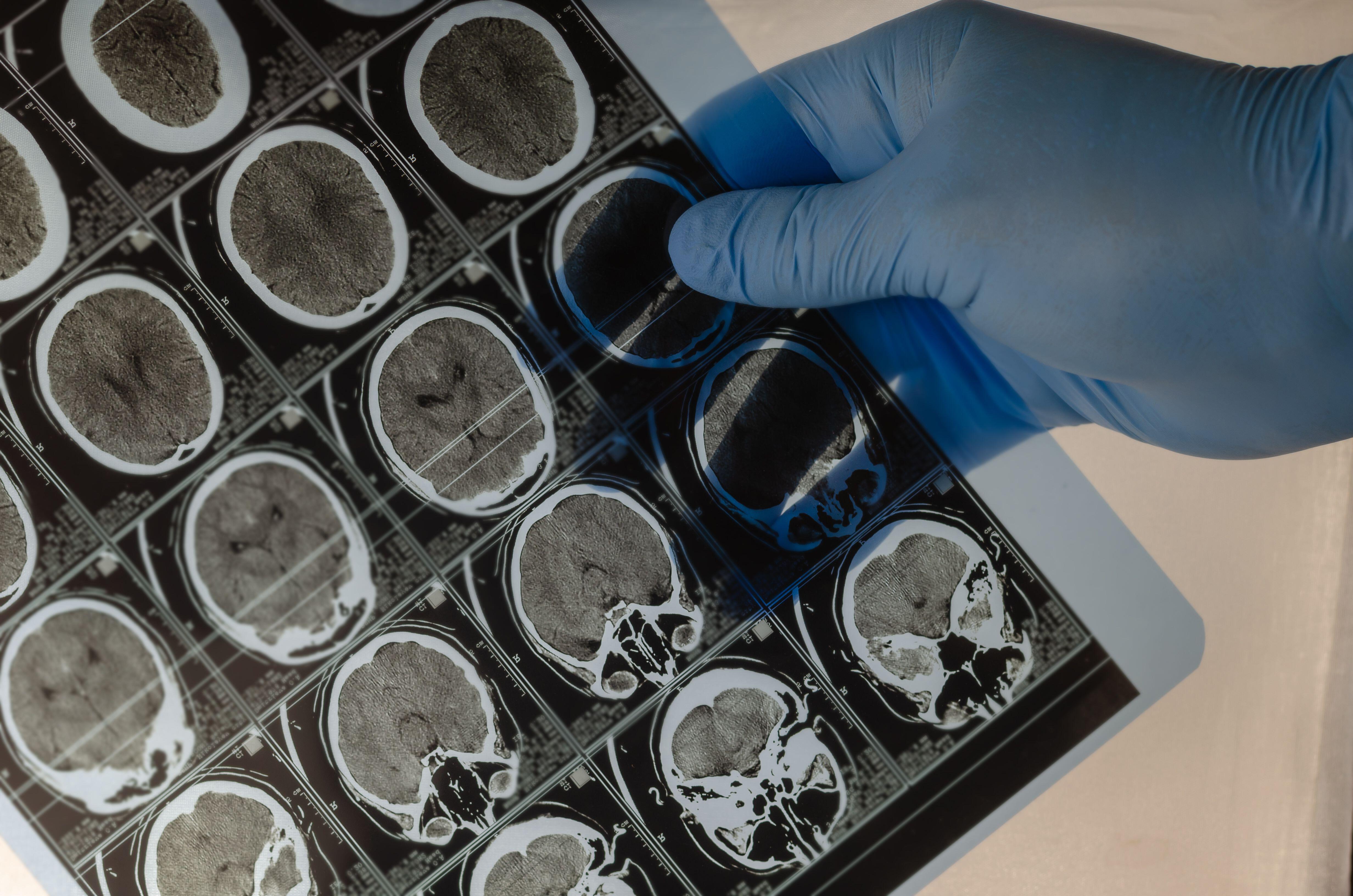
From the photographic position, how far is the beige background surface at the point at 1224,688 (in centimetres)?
120

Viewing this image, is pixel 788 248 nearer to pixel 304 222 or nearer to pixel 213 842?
pixel 304 222

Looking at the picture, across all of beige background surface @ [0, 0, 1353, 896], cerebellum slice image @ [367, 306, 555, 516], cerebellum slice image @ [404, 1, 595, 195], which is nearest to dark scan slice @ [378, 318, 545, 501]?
cerebellum slice image @ [367, 306, 555, 516]

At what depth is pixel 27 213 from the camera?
3.41ft

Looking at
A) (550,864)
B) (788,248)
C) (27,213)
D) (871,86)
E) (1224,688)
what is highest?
(27,213)

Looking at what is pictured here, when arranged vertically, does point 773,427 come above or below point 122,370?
below

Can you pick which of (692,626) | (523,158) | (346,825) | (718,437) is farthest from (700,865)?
(523,158)

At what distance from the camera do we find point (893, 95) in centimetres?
107

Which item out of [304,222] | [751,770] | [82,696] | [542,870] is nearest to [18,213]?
[304,222]

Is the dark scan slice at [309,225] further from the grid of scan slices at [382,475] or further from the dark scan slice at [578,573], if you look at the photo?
the dark scan slice at [578,573]

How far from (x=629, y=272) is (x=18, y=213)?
36.1 inches

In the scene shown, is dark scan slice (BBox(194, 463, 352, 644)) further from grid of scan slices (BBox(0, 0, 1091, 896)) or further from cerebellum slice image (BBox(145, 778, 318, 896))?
cerebellum slice image (BBox(145, 778, 318, 896))

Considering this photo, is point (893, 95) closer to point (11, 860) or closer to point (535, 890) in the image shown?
point (535, 890)

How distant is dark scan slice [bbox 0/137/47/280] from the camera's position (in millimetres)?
1038

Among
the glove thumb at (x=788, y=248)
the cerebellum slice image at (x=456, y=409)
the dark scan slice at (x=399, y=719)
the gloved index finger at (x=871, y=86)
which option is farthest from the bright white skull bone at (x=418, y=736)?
the gloved index finger at (x=871, y=86)
